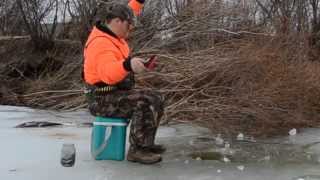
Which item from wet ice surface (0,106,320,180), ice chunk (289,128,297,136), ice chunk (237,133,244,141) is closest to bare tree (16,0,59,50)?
wet ice surface (0,106,320,180)

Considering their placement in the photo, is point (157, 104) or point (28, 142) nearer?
point (157, 104)

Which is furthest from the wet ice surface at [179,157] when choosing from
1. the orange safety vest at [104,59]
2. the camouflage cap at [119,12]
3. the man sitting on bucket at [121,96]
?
the camouflage cap at [119,12]

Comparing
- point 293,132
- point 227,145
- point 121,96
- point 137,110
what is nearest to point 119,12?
point 121,96

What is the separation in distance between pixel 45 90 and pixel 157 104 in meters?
3.78

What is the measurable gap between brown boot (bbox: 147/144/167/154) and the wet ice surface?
51 mm

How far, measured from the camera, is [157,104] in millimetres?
5328

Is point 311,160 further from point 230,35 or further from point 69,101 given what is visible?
point 69,101

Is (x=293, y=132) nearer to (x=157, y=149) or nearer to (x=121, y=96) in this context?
(x=157, y=149)

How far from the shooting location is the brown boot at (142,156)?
521 centimetres

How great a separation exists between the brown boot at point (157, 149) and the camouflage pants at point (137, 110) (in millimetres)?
40

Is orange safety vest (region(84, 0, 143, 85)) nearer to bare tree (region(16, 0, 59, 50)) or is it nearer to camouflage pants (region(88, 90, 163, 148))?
camouflage pants (region(88, 90, 163, 148))

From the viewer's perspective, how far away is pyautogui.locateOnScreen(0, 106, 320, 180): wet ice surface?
4887 mm

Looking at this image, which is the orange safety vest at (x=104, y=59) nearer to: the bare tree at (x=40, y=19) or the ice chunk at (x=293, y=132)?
the ice chunk at (x=293, y=132)

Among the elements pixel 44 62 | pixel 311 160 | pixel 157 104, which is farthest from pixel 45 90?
pixel 311 160
